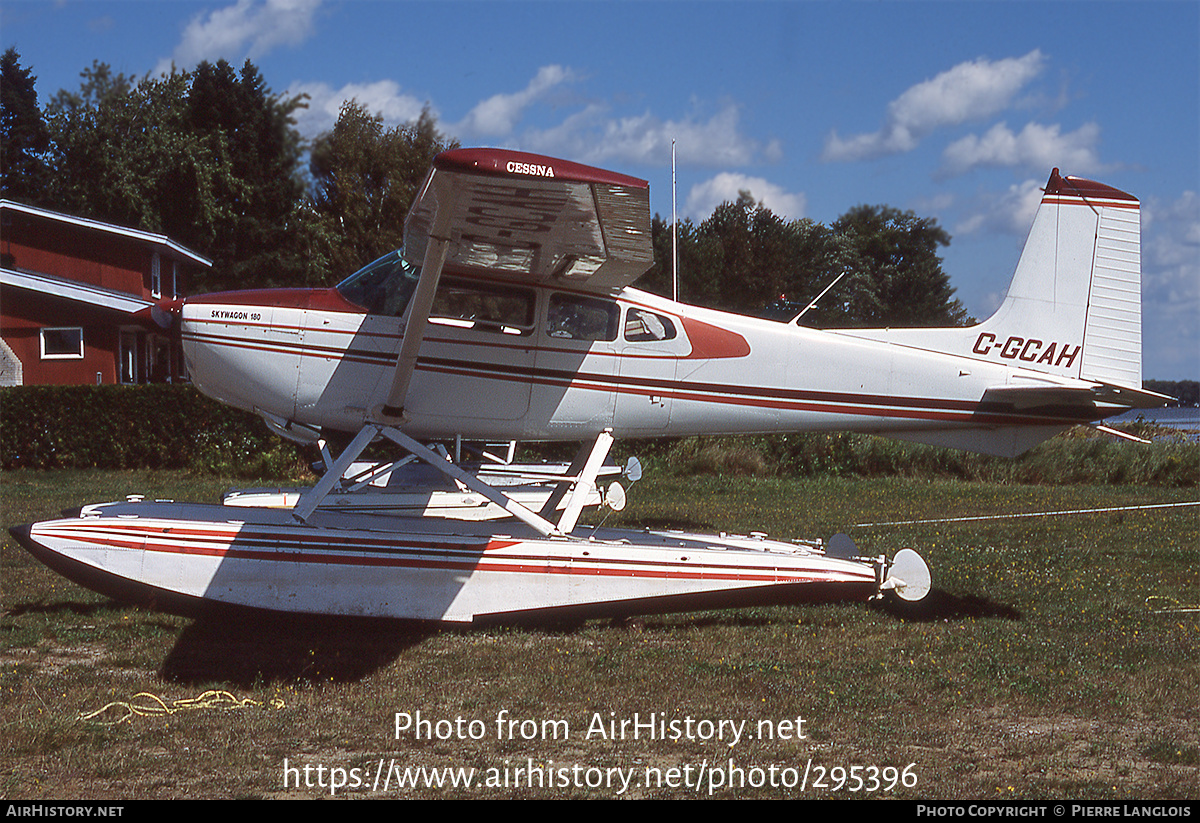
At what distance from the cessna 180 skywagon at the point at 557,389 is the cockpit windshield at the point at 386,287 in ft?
0.06

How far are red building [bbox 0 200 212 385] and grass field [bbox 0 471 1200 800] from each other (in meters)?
17.2

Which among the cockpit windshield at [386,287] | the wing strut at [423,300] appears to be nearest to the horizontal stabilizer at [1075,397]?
Result: the wing strut at [423,300]

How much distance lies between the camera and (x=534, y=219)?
6180mm

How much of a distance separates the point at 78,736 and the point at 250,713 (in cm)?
84

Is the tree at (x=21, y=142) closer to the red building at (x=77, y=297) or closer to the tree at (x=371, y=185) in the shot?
the red building at (x=77, y=297)

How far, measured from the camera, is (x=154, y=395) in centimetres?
1798

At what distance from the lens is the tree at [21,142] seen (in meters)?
34.4

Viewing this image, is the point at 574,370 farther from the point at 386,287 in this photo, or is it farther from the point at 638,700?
the point at 638,700

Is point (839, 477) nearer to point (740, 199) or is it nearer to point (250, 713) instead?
point (250, 713)

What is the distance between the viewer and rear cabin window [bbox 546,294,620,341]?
7.62m

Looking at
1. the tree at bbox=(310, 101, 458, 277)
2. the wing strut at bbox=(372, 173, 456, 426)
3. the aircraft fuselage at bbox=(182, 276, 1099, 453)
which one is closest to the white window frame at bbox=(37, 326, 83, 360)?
the tree at bbox=(310, 101, 458, 277)

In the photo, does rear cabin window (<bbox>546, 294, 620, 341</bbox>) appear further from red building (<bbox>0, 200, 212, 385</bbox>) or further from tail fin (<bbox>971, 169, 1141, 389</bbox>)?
red building (<bbox>0, 200, 212, 385</bbox>)

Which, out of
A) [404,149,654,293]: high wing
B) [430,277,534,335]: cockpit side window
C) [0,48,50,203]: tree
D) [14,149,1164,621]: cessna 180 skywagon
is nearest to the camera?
[404,149,654,293]: high wing
